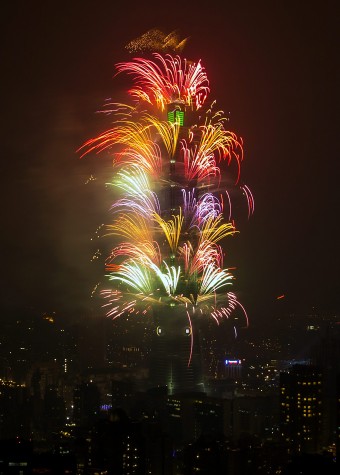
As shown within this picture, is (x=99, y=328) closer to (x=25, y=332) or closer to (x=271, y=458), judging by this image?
(x=25, y=332)

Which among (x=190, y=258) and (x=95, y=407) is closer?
(x=190, y=258)

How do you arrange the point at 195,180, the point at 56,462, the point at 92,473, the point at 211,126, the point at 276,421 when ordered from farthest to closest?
the point at 276,421
the point at 195,180
the point at 211,126
the point at 92,473
the point at 56,462

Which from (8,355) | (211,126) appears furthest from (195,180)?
(8,355)

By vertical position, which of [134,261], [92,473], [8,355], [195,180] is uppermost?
[195,180]

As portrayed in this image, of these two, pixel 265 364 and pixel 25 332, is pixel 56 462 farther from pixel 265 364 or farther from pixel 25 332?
pixel 265 364

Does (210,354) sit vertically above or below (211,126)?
below

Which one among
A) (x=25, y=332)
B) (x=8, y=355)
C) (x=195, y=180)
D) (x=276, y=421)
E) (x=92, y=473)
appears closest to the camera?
(x=92, y=473)
